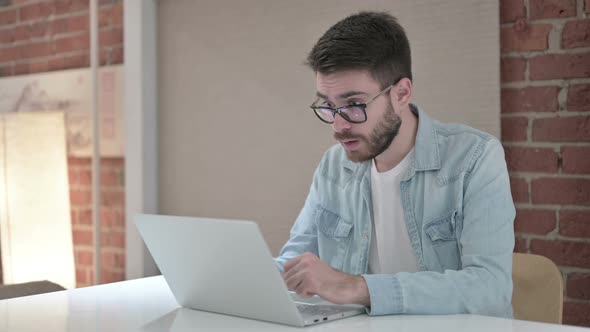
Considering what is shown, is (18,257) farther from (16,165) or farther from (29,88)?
(29,88)

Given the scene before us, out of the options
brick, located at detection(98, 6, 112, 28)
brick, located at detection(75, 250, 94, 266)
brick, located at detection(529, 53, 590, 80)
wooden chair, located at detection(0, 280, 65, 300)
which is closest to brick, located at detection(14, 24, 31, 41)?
brick, located at detection(98, 6, 112, 28)

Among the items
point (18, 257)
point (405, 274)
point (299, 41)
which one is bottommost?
point (18, 257)

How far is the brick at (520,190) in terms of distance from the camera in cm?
238

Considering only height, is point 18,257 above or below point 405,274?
below

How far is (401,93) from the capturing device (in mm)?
1916

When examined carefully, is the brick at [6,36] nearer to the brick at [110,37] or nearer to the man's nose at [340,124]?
the brick at [110,37]

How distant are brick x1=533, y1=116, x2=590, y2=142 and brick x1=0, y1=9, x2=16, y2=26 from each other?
294 centimetres

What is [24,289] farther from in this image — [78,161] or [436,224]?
[78,161]

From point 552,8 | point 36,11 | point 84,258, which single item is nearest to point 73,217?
point 84,258

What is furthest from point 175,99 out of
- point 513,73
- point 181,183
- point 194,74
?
point 513,73

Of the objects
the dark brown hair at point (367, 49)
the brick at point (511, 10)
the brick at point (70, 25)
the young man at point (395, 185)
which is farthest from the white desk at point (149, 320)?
the brick at point (70, 25)

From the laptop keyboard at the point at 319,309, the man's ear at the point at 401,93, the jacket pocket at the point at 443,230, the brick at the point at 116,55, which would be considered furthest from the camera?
the brick at the point at 116,55

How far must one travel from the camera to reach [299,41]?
9.55 ft

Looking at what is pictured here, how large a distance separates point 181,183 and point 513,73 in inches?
64.3
